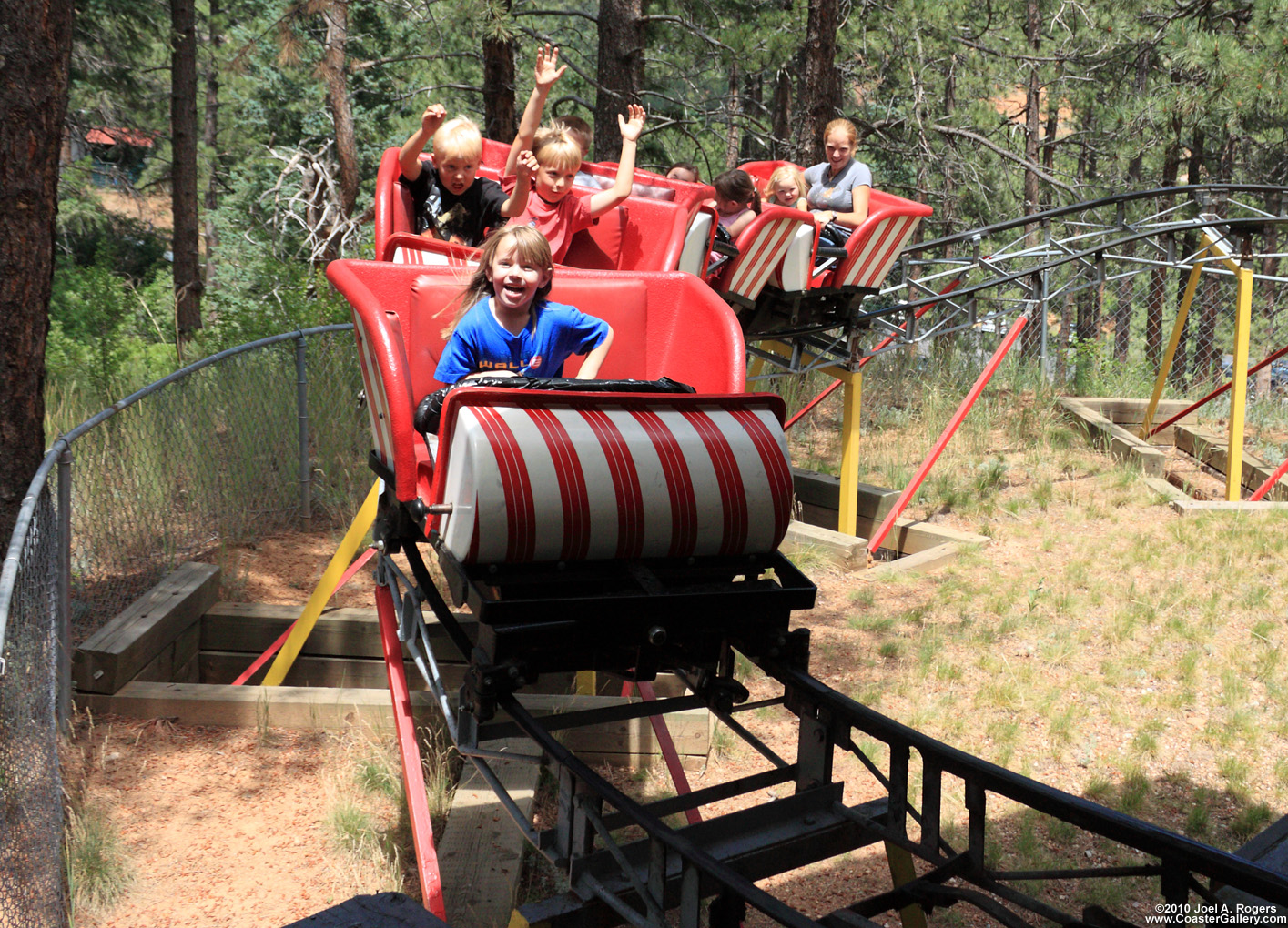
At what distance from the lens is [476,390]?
2.36 metres

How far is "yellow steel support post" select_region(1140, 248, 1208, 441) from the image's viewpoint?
786 cm

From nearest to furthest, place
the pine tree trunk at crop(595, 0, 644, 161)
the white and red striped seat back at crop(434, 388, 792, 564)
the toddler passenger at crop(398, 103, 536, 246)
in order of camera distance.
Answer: the white and red striped seat back at crop(434, 388, 792, 564) → the toddler passenger at crop(398, 103, 536, 246) → the pine tree trunk at crop(595, 0, 644, 161)

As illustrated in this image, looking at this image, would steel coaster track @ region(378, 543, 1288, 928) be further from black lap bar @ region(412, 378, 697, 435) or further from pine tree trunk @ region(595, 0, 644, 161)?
pine tree trunk @ region(595, 0, 644, 161)

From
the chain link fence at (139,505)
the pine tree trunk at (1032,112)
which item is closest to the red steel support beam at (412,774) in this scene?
the chain link fence at (139,505)

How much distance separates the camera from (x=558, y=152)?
443 cm

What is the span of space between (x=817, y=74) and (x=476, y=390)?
766 centimetres

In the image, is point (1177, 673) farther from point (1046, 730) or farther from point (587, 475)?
point (587, 475)

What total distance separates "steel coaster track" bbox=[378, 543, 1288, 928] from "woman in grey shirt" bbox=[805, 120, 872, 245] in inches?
189

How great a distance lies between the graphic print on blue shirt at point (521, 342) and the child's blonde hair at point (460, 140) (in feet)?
5.47

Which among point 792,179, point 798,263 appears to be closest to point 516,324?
point 798,263

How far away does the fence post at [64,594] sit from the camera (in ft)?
11.4

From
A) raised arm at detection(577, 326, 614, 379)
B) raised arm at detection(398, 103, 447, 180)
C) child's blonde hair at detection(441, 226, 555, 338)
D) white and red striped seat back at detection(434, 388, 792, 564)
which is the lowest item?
white and red striped seat back at detection(434, 388, 792, 564)

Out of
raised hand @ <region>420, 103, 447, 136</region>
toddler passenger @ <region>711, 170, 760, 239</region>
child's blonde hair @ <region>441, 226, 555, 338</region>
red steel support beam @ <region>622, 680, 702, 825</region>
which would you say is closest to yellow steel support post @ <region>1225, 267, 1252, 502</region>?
toddler passenger @ <region>711, 170, 760, 239</region>

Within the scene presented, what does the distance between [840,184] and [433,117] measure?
147 inches
